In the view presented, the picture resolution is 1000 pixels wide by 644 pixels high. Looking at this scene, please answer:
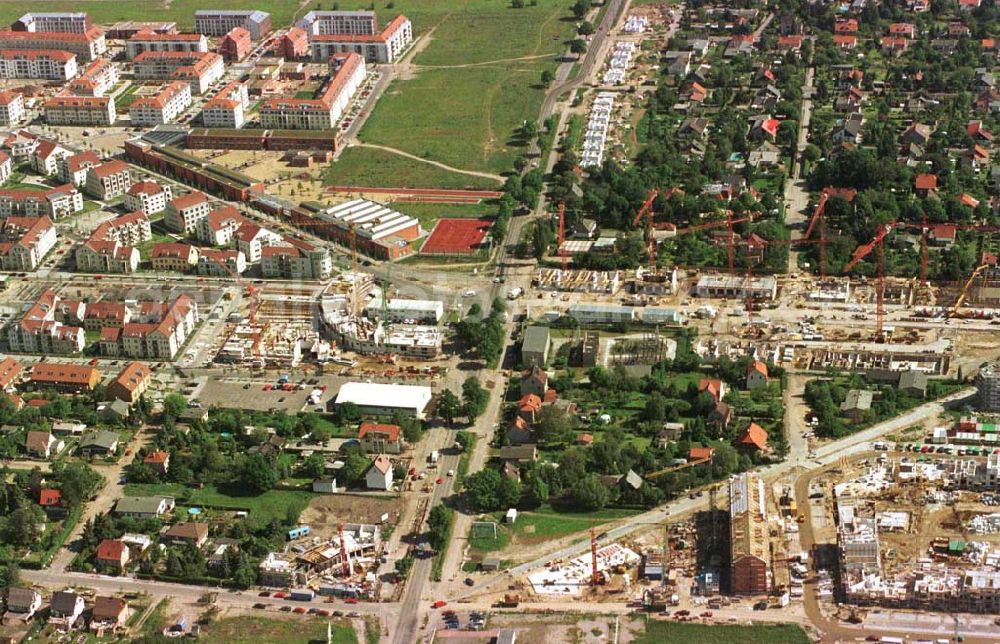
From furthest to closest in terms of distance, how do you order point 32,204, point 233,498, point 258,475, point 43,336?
point 32,204, point 43,336, point 233,498, point 258,475

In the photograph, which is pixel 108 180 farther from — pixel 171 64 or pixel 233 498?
pixel 233 498

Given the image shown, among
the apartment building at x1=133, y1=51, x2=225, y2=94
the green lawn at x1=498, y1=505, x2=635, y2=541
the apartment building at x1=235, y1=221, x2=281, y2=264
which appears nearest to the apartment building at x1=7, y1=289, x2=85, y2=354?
the apartment building at x1=235, y1=221, x2=281, y2=264

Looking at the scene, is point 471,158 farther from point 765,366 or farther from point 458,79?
point 765,366

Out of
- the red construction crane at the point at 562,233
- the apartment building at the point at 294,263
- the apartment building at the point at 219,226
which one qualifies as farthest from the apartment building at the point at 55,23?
the red construction crane at the point at 562,233

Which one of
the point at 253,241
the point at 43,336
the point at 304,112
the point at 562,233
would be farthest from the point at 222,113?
the point at 43,336

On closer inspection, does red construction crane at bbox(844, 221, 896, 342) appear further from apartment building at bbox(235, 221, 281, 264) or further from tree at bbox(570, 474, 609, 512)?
apartment building at bbox(235, 221, 281, 264)

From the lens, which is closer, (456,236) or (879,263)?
(879,263)
